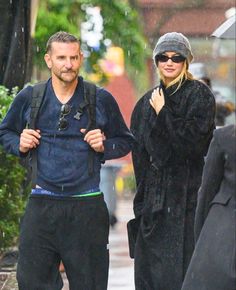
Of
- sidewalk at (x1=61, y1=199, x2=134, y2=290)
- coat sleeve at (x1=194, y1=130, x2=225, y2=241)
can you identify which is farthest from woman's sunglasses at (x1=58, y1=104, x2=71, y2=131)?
sidewalk at (x1=61, y1=199, x2=134, y2=290)

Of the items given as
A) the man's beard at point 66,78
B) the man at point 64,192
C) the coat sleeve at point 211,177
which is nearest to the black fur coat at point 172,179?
the man at point 64,192

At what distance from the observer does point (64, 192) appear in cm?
710

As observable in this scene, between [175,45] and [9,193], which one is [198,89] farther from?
[9,193]

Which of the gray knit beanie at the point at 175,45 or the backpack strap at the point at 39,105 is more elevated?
the gray knit beanie at the point at 175,45

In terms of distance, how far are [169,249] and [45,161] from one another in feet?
3.73

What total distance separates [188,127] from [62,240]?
1183 mm

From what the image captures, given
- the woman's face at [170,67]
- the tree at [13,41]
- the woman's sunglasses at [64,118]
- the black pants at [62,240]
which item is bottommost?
the black pants at [62,240]

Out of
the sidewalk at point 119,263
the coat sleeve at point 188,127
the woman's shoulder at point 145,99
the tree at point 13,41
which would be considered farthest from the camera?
the tree at point 13,41

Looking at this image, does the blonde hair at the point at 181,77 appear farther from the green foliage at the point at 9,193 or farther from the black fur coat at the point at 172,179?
the green foliage at the point at 9,193

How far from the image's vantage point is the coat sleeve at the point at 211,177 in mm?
5840

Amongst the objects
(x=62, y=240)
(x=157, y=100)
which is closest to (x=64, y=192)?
(x=62, y=240)

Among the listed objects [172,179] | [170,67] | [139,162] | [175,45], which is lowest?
[172,179]

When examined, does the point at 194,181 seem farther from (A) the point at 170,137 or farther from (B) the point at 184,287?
(B) the point at 184,287

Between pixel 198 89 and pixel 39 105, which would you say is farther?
pixel 198 89
